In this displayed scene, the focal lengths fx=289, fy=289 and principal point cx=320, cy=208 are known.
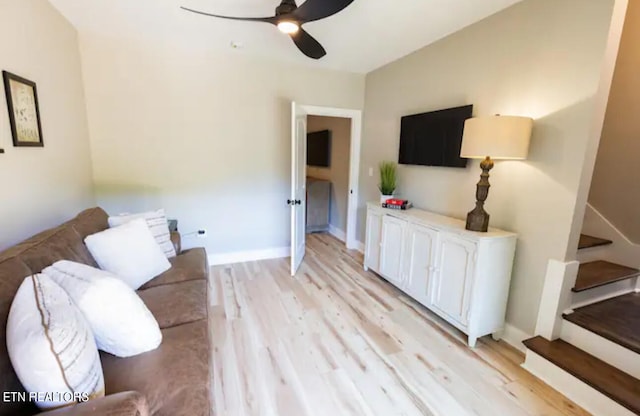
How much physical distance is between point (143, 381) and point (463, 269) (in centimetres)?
206

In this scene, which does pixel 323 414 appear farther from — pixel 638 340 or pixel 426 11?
pixel 426 11

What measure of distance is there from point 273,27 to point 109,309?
246 centimetres

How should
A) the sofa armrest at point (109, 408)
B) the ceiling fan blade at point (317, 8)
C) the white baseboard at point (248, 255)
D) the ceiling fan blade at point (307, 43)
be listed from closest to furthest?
the sofa armrest at point (109, 408), the ceiling fan blade at point (317, 8), the ceiling fan blade at point (307, 43), the white baseboard at point (248, 255)

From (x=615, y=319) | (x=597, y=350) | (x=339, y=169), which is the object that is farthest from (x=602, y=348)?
(x=339, y=169)

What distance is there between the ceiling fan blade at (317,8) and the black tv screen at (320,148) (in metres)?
3.24

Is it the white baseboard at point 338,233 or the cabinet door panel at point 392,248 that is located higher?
the cabinet door panel at point 392,248

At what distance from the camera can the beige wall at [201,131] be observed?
2.95 meters

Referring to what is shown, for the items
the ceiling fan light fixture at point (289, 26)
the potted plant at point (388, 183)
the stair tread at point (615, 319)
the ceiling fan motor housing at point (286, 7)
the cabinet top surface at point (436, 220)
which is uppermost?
the ceiling fan motor housing at point (286, 7)

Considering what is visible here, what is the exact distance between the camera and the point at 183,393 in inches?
42.5

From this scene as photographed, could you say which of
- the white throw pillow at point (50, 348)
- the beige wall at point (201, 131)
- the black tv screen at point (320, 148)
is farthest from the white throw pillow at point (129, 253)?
the black tv screen at point (320, 148)

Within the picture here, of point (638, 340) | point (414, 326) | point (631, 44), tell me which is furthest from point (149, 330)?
point (631, 44)

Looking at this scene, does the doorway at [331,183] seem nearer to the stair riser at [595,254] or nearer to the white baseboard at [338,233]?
the white baseboard at [338,233]

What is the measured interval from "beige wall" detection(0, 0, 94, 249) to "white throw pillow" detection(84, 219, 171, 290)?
20.8 inches

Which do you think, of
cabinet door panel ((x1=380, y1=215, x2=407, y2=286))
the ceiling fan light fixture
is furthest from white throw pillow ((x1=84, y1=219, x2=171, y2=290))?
cabinet door panel ((x1=380, y1=215, x2=407, y2=286))
